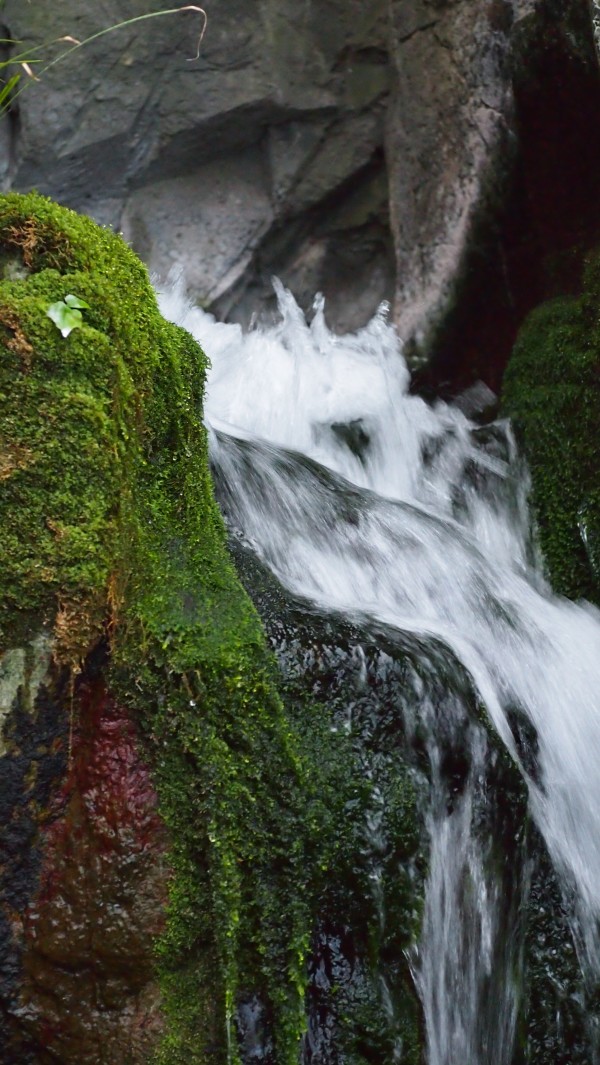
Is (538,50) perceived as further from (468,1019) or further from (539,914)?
(468,1019)

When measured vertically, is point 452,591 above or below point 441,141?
below

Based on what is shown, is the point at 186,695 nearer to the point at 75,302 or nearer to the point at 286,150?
the point at 75,302

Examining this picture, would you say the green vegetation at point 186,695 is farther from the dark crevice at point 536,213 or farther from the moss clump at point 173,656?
the dark crevice at point 536,213

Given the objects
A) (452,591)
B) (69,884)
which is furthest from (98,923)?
(452,591)

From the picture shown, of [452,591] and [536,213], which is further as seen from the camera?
[536,213]

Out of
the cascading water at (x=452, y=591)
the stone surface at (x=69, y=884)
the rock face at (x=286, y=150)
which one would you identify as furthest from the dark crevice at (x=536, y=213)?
the stone surface at (x=69, y=884)

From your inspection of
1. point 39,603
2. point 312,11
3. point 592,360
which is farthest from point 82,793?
point 312,11

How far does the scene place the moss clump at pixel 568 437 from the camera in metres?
4.04

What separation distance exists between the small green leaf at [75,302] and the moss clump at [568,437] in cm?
242

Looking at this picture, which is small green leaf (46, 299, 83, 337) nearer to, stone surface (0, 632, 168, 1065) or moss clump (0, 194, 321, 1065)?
moss clump (0, 194, 321, 1065)

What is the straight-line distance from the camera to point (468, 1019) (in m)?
2.46

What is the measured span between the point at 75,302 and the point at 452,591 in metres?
1.62

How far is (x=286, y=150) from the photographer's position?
20.2 feet

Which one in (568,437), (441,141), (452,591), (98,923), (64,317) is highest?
(441,141)
